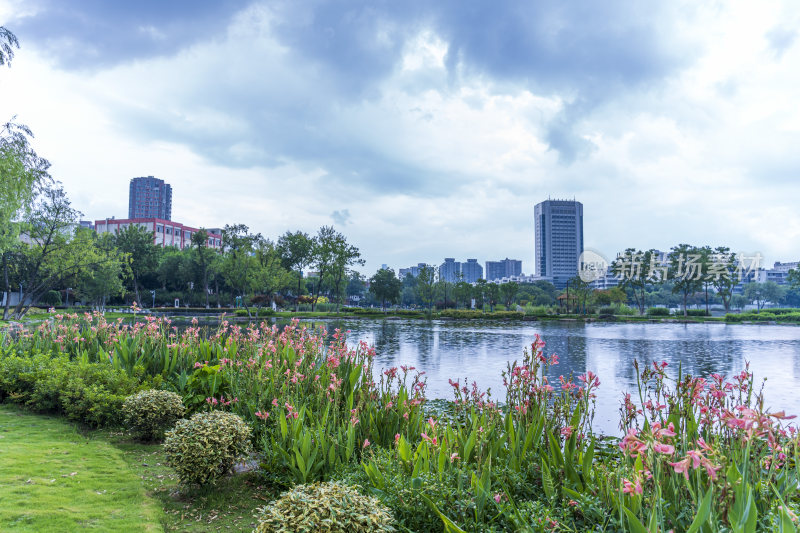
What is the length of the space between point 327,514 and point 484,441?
1.33 m

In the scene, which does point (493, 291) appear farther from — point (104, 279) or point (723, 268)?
point (104, 279)

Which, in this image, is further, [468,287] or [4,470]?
[468,287]

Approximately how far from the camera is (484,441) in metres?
3.38

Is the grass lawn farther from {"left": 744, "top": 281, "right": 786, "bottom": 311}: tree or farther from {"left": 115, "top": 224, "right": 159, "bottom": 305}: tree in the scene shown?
{"left": 744, "top": 281, "right": 786, "bottom": 311}: tree

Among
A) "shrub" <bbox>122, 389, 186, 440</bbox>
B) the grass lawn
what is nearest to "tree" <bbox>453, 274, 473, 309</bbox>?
"shrub" <bbox>122, 389, 186, 440</bbox>

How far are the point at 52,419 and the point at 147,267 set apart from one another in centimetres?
6121

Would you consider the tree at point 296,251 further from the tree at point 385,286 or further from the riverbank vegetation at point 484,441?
the riverbank vegetation at point 484,441

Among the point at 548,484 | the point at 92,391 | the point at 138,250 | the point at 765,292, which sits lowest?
the point at 92,391

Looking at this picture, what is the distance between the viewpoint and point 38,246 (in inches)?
1233

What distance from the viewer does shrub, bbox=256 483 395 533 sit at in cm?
244

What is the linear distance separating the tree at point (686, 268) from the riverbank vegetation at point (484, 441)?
211 ft

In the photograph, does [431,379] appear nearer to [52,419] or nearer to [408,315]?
[52,419]

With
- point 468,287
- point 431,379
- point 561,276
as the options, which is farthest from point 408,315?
point 561,276

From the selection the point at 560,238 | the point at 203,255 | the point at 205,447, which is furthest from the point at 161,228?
the point at 560,238
